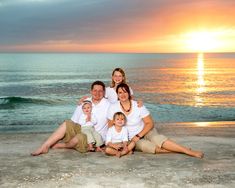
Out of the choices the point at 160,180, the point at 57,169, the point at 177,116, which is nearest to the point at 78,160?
the point at 57,169

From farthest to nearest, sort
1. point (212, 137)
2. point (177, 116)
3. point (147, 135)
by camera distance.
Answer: point (177, 116)
point (212, 137)
point (147, 135)

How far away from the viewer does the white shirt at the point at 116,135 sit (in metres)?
6.74

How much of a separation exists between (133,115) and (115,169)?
127 centimetres

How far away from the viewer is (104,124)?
285 inches

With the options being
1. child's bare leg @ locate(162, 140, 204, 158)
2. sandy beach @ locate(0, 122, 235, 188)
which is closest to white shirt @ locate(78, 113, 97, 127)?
sandy beach @ locate(0, 122, 235, 188)

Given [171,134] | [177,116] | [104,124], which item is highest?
[104,124]

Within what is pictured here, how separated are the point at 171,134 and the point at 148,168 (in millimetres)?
3460

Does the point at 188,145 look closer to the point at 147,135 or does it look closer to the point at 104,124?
the point at 147,135

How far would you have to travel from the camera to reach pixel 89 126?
7.05 metres

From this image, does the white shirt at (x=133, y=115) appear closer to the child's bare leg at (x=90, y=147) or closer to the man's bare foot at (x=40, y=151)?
the child's bare leg at (x=90, y=147)

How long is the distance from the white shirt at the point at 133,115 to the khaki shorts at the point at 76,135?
27.3 inches

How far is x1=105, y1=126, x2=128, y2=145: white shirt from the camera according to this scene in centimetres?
674

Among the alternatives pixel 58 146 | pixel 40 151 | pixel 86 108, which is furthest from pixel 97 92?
pixel 40 151

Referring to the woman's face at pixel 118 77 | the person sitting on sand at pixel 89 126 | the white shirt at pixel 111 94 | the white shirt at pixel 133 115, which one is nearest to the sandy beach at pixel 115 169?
the person sitting on sand at pixel 89 126
